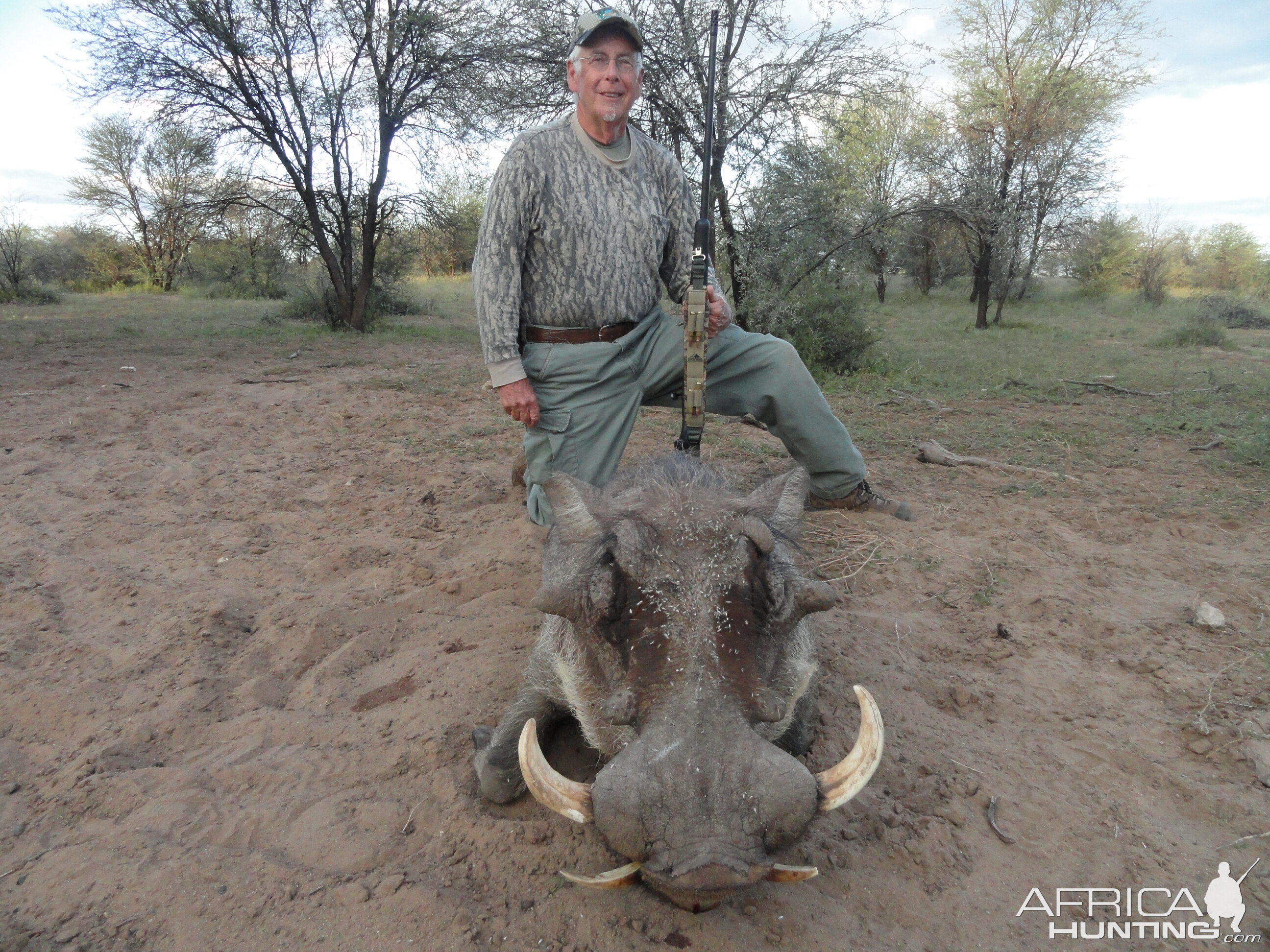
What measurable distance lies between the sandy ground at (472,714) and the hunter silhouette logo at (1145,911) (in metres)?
0.03

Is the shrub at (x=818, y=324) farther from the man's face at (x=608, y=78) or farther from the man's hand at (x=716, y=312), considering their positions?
the man's face at (x=608, y=78)

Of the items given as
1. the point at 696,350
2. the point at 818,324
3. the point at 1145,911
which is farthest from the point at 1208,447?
the point at 1145,911

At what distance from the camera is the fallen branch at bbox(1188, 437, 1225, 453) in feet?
17.7

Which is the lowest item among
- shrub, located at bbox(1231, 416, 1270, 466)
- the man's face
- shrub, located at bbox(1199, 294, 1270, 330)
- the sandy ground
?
the sandy ground

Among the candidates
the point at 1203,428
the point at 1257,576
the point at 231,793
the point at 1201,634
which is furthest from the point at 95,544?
the point at 1203,428

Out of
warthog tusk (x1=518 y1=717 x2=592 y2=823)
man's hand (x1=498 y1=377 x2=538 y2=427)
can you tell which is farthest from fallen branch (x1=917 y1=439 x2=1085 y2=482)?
warthog tusk (x1=518 y1=717 x2=592 y2=823)

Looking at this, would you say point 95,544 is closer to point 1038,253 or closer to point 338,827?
point 338,827

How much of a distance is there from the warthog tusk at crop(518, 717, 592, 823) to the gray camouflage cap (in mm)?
2739

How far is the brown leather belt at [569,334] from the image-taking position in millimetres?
3262

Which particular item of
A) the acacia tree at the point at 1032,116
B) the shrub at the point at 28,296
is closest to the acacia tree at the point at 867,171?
the acacia tree at the point at 1032,116

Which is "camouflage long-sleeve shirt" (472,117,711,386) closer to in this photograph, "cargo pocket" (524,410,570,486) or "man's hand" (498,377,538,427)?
"man's hand" (498,377,538,427)

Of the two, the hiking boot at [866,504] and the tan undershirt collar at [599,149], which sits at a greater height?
the tan undershirt collar at [599,149]

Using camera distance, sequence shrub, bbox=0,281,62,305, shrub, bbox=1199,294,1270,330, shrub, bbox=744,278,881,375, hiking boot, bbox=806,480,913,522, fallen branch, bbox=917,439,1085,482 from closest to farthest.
→ hiking boot, bbox=806,480,913,522 → fallen branch, bbox=917,439,1085,482 → shrub, bbox=744,278,881,375 → shrub, bbox=1199,294,1270,330 → shrub, bbox=0,281,62,305

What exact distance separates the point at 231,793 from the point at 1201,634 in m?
3.52
